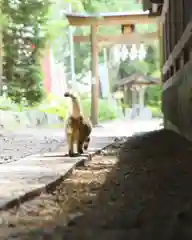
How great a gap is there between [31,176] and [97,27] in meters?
15.5

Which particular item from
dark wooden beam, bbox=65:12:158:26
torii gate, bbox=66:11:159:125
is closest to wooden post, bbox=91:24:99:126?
torii gate, bbox=66:11:159:125

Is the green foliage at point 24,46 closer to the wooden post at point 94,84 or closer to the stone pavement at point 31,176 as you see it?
the wooden post at point 94,84

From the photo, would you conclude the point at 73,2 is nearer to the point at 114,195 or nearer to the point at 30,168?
the point at 30,168

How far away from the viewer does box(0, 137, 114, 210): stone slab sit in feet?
13.2

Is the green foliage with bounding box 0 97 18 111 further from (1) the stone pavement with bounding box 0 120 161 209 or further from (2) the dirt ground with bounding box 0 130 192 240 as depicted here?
(2) the dirt ground with bounding box 0 130 192 240

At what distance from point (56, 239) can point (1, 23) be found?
1761cm

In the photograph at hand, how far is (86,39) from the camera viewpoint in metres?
21.4

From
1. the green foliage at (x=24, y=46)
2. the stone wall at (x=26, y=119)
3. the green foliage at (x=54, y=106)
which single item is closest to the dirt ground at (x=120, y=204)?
the stone wall at (x=26, y=119)

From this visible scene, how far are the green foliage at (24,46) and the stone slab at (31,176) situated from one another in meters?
14.8

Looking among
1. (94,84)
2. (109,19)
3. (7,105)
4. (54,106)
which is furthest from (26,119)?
(109,19)

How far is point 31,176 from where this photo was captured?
16.9 feet

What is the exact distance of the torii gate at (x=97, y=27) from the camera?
19234 mm

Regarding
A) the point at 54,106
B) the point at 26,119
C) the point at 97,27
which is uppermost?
the point at 97,27

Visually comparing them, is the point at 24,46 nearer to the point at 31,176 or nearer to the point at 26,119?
the point at 26,119
